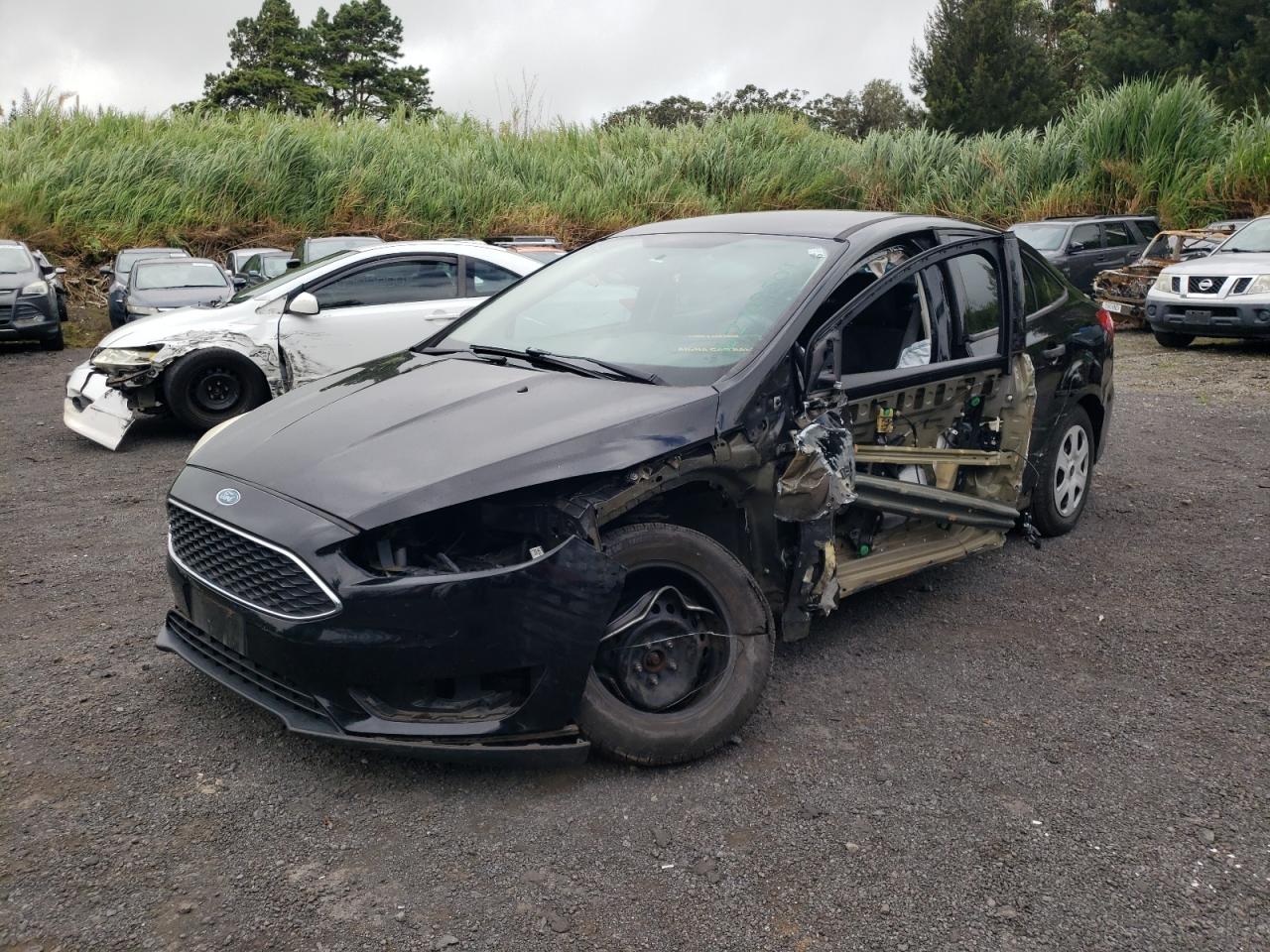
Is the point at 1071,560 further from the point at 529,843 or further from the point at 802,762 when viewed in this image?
the point at 529,843

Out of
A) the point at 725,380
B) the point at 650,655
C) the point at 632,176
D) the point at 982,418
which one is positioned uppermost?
the point at 632,176

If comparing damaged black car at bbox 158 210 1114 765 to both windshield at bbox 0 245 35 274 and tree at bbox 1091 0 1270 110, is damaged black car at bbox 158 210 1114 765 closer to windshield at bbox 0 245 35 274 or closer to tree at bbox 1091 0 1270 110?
windshield at bbox 0 245 35 274

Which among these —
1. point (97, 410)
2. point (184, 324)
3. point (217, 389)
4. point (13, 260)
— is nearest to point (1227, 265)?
point (217, 389)

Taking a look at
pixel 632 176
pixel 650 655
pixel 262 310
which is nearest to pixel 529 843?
pixel 650 655

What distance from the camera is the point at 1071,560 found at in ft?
17.5

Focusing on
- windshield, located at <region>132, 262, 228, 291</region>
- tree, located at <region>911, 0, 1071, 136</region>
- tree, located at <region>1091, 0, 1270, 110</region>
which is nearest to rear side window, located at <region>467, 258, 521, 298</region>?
windshield, located at <region>132, 262, 228, 291</region>

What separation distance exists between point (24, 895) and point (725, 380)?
7.98 ft

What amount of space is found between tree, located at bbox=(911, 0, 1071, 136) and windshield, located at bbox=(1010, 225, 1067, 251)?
84.7 feet

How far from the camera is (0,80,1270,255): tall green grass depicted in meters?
20.9

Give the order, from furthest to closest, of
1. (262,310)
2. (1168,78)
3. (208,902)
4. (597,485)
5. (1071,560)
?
(1168,78)
(262,310)
(1071,560)
(597,485)
(208,902)

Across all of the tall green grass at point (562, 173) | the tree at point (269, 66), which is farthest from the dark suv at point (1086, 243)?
the tree at point (269, 66)

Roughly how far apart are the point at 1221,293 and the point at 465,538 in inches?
459

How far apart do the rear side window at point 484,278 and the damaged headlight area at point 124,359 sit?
8.24 ft

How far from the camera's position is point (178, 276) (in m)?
15.2
